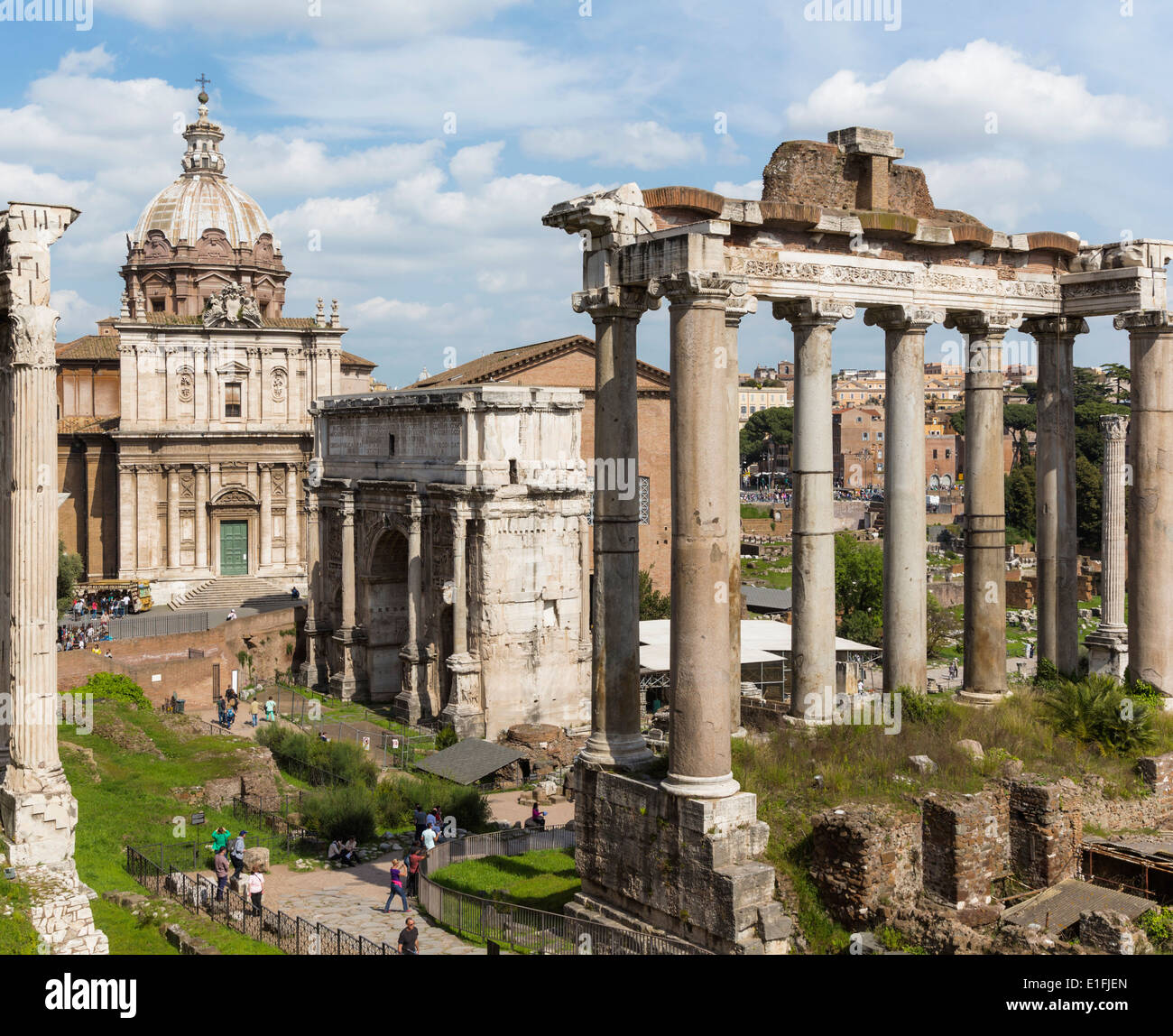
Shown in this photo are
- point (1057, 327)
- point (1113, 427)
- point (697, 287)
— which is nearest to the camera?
point (697, 287)

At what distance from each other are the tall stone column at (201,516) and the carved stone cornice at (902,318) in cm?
3885

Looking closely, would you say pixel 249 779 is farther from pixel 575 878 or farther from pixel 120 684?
pixel 575 878

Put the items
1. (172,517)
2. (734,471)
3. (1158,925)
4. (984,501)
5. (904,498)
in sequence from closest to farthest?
(1158,925)
(734,471)
(904,498)
(984,501)
(172,517)

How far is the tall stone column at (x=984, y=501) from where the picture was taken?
17.6 m

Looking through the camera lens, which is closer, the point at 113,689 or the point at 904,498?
the point at 904,498

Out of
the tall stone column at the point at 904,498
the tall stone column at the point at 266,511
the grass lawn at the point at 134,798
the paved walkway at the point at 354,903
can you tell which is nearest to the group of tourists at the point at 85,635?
the grass lawn at the point at 134,798

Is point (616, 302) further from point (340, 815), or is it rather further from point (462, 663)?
point (462, 663)

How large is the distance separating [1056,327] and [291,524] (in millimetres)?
39160

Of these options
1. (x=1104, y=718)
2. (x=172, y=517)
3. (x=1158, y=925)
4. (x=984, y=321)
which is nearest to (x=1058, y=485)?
(x=984, y=321)

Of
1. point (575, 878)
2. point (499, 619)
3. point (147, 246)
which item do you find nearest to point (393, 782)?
point (499, 619)

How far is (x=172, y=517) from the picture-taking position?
50.4 meters

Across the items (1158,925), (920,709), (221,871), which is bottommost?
(221,871)
